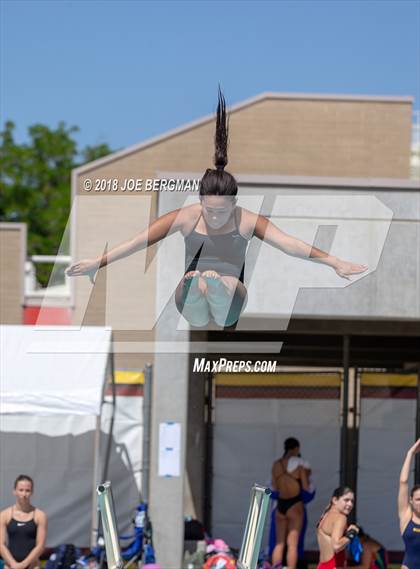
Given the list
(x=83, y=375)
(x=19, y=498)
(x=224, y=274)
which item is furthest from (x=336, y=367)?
(x=224, y=274)

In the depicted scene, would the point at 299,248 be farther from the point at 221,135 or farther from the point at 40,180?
the point at 40,180

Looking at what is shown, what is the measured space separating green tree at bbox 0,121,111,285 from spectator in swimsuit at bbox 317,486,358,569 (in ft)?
101

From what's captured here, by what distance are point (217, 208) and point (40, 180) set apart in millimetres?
39138

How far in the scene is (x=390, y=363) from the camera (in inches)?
507

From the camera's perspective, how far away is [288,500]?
1148 cm

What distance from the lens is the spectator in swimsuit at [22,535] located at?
10094mm

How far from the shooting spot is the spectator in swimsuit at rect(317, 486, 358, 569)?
9570 mm

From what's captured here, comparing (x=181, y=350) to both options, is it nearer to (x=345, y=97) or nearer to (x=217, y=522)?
(x=217, y=522)

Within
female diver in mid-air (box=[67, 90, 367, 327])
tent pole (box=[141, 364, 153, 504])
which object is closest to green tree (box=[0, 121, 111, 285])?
tent pole (box=[141, 364, 153, 504])

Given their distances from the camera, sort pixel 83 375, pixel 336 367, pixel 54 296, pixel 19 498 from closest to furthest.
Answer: pixel 19 498
pixel 83 375
pixel 336 367
pixel 54 296

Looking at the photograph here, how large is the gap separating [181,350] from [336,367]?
12.5ft

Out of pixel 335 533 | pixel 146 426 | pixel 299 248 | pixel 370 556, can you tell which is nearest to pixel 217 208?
pixel 299 248

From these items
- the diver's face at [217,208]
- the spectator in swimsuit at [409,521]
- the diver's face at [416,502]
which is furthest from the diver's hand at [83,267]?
A: the diver's face at [416,502]

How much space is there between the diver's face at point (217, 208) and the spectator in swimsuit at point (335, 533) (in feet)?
14.1
